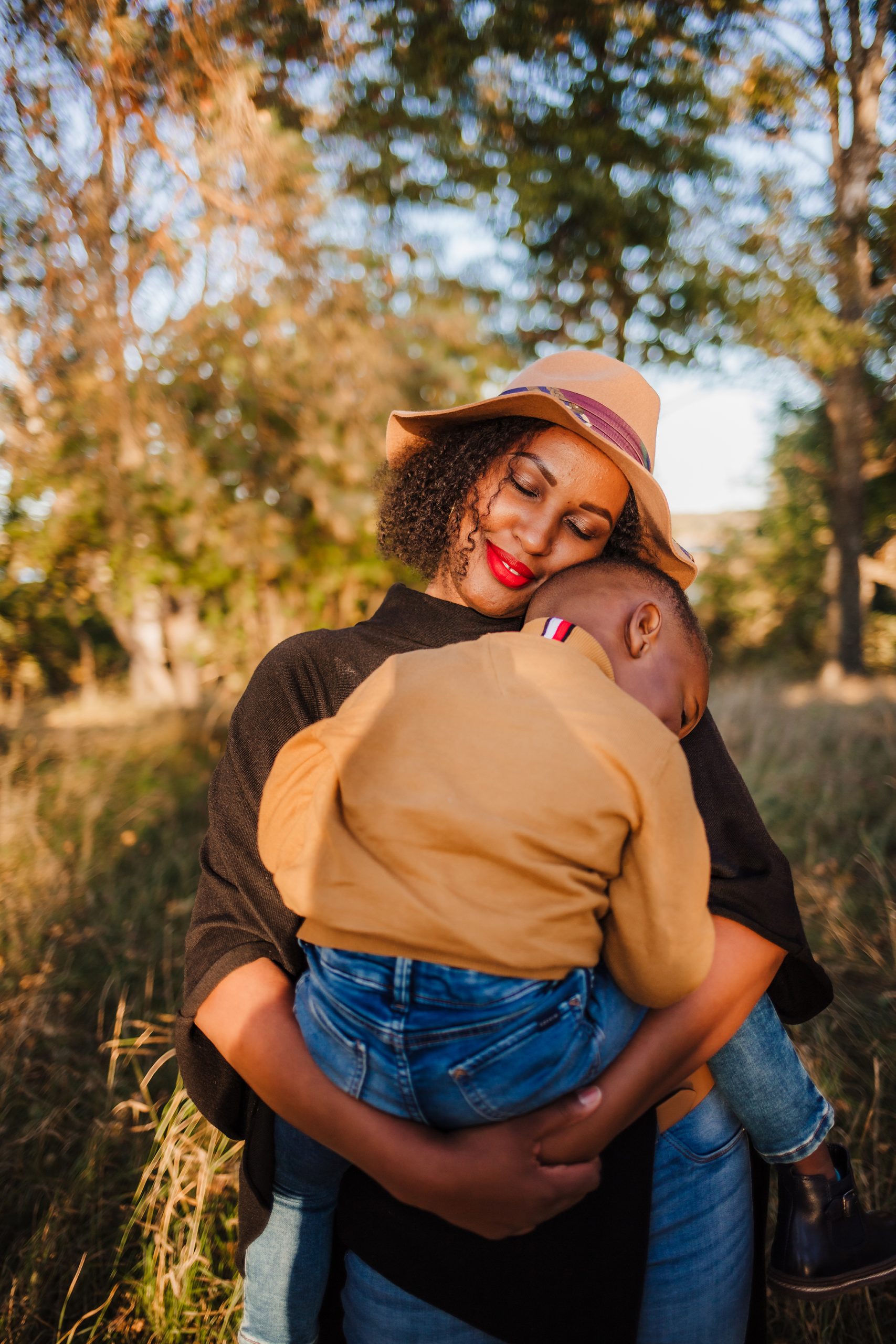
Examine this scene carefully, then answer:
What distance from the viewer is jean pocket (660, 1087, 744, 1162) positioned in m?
1.20

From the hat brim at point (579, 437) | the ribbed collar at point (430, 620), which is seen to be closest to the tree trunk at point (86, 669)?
the hat brim at point (579, 437)

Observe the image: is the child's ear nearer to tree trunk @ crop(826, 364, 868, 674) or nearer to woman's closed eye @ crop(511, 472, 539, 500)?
woman's closed eye @ crop(511, 472, 539, 500)

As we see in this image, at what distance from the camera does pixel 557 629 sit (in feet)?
4.13

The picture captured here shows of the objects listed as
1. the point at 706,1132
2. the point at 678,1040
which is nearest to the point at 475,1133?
the point at 678,1040

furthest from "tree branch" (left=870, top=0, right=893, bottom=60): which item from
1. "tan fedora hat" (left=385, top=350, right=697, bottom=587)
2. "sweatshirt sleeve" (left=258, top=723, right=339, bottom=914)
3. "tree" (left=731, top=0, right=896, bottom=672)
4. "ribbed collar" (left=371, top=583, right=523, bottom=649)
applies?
"sweatshirt sleeve" (left=258, top=723, right=339, bottom=914)

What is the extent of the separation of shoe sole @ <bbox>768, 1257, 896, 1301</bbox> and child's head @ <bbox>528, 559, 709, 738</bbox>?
1.05m

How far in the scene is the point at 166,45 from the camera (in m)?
3.54

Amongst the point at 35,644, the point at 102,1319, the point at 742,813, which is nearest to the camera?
the point at 742,813

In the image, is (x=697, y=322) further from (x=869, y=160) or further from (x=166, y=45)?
(x=166, y=45)

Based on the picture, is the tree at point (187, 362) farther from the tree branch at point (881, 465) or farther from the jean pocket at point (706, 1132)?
the tree branch at point (881, 465)

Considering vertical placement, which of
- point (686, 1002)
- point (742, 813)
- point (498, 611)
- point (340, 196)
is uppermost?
point (340, 196)

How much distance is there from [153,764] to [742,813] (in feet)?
14.6

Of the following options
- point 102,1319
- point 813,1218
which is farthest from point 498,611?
point 102,1319

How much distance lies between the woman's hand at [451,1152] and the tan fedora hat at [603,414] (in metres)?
1.13
